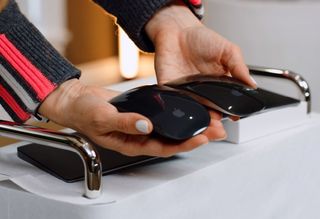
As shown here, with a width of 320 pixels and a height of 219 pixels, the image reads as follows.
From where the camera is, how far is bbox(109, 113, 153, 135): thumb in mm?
715

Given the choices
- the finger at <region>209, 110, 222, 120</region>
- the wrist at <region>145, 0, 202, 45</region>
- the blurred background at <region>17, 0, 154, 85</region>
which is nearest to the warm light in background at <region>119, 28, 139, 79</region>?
the blurred background at <region>17, 0, 154, 85</region>

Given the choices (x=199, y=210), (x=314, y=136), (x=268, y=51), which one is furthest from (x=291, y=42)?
(x=199, y=210)

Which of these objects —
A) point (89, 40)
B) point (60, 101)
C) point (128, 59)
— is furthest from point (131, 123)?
point (89, 40)

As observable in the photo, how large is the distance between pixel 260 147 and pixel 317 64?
77cm

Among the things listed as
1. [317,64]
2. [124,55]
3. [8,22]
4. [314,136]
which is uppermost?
[8,22]

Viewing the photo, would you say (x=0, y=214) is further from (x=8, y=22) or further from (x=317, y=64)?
(x=317, y=64)

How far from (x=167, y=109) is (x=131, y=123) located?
51 millimetres

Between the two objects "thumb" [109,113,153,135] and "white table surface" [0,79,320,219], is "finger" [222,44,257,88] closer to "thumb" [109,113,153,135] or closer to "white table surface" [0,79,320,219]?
"white table surface" [0,79,320,219]

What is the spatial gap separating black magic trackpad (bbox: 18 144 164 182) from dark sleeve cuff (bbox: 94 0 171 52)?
8.0 inches

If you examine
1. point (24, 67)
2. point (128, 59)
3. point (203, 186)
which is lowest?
point (128, 59)

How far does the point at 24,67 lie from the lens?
0.83 m

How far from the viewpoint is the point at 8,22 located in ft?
2.79

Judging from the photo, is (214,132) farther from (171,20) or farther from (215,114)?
(171,20)

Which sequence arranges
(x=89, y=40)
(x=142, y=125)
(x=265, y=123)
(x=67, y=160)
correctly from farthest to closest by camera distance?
(x=89, y=40)
(x=265, y=123)
(x=67, y=160)
(x=142, y=125)
